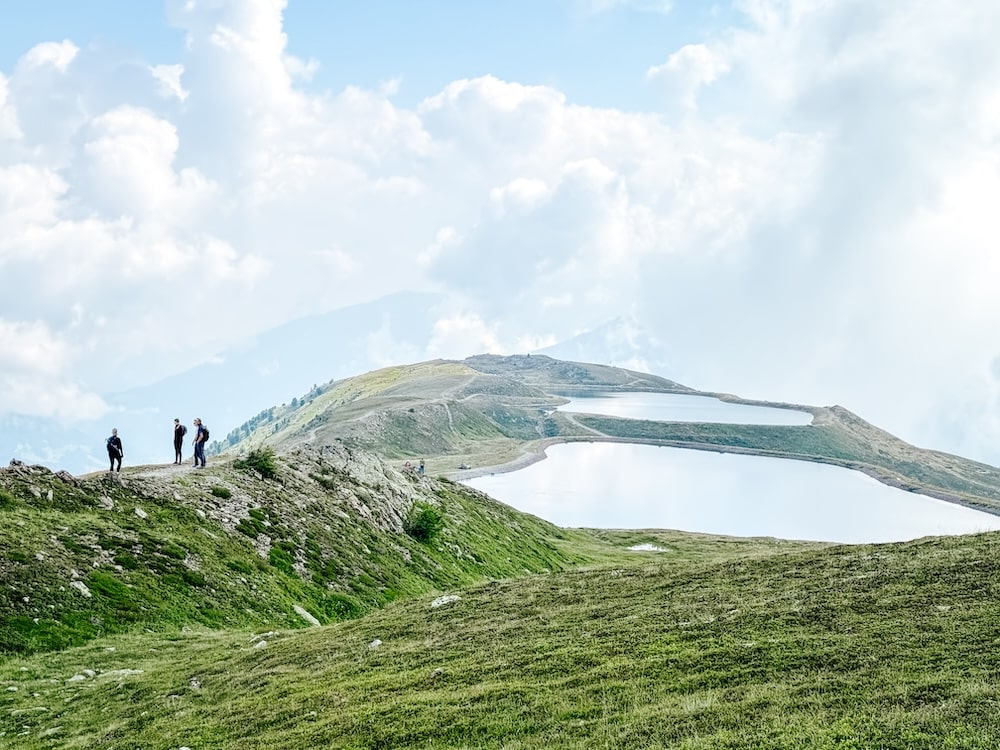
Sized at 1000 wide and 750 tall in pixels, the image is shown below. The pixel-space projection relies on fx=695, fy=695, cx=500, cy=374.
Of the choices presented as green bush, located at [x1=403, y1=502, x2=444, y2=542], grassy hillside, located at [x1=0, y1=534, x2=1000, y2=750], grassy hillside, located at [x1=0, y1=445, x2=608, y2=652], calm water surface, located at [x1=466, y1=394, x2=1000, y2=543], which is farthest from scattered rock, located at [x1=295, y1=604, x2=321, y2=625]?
calm water surface, located at [x1=466, y1=394, x2=1000, y2=543]

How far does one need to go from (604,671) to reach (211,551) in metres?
28.6

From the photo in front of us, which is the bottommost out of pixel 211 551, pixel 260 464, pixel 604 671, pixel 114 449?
pixel 604 671

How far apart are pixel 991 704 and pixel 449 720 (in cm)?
1190

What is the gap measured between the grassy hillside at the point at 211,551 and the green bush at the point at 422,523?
54cm

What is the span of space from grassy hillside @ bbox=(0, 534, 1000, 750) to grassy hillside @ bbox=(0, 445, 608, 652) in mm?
3051

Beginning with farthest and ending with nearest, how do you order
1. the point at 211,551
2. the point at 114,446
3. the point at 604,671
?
the point at 114,446, the point at 211,551, the point at 604,671

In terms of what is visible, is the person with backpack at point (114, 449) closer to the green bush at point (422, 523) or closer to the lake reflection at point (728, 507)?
the green bush at point (422, 523)

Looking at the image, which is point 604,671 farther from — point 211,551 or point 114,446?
point 114,446

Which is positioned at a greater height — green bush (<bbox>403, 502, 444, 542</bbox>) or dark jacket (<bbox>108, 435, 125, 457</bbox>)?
dark jacket (<bbox>108, 435, 125, 457</bbox>)

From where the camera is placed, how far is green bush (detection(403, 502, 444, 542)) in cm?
5938

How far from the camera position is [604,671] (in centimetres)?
1959

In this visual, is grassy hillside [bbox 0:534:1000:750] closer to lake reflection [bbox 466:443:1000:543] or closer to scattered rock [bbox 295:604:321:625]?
scattered rock [bbox 295:604:321:625]

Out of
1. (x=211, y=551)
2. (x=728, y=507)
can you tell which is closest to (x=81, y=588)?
(x=211, y=551)

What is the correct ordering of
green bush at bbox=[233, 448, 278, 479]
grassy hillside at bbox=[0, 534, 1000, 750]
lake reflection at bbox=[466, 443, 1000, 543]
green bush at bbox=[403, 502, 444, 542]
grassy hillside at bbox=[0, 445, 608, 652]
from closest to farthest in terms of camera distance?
grassy hillside at bbox=[0, 534, 1000, 750] → grassy hillside at bbox=[0, 445, 608, 652] → green bush at bbox=[233, 448, 278, 479] → green bush at bbox=[403, 502, 444, 542] → lake reflection at bbox=[466, 443, 1000, 543]
